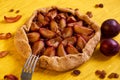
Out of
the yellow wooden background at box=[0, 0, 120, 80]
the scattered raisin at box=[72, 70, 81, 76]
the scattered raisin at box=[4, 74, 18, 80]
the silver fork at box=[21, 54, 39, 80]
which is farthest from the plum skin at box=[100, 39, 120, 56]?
the scattered raisin at box=[4, 74, 18, 80]

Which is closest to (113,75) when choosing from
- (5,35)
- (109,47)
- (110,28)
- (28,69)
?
(109,47)

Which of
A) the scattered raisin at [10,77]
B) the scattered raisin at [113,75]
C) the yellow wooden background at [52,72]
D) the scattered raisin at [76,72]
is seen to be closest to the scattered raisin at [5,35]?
the yellow wooden background at [52,72]

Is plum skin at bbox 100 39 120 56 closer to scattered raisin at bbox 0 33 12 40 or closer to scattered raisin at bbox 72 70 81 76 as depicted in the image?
scattered raisin at bbox 72 70 81 76

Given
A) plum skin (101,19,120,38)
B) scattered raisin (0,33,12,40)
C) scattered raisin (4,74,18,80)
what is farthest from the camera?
scattered raisin (0,33,12,40)

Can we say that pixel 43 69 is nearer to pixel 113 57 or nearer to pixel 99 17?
pixel 113 57

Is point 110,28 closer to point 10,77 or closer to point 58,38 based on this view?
point 58,38

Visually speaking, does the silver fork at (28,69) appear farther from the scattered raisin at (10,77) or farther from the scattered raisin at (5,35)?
the scattered raisin at (5,35)
